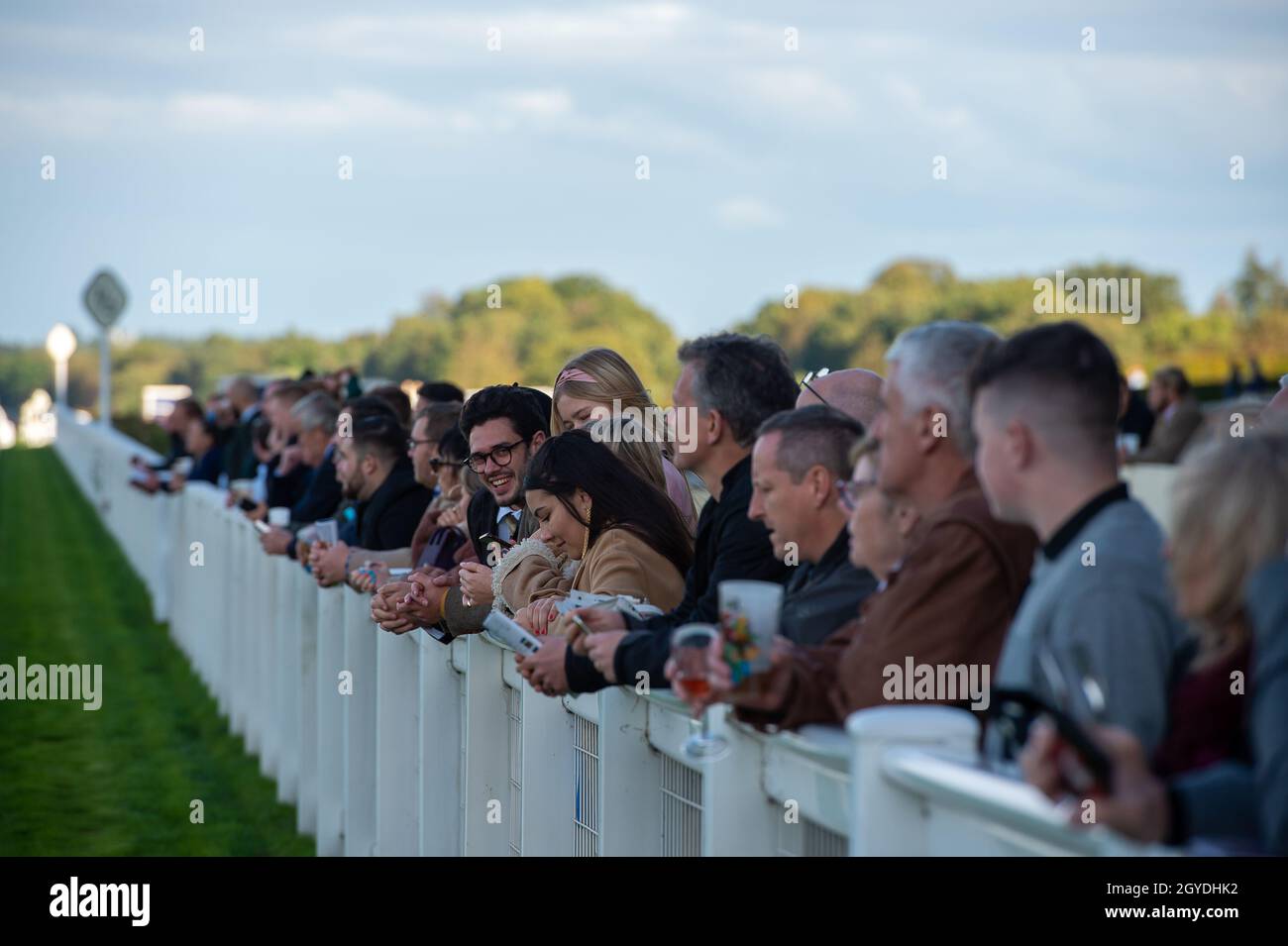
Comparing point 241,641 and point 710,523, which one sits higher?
point 710,523

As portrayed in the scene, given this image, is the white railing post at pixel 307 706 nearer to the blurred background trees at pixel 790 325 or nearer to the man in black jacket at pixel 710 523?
the man in black jacket at pixel 710 523

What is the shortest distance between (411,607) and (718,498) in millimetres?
1654

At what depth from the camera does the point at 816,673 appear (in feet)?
12.1

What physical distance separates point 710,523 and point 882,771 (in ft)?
6.75

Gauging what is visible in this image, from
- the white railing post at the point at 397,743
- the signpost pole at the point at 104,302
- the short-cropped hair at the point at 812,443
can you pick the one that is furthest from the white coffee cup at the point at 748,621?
the signpost pole at the point at 104,302

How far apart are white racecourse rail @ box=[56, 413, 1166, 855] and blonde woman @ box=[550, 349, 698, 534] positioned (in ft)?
2.53

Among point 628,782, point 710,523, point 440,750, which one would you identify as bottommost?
point 440,750

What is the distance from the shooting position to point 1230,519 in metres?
2.65

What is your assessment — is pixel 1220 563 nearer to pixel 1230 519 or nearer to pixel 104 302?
pixel 1230 519

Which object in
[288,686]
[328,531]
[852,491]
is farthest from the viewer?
[288,686]

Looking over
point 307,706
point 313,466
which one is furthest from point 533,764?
point 313,466

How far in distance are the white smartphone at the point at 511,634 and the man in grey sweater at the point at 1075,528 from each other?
1.86 meters

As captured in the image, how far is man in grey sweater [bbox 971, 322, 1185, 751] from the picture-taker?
2932 mm

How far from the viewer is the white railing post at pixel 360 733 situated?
307 inches
